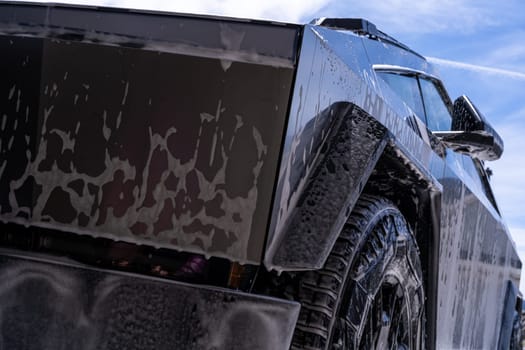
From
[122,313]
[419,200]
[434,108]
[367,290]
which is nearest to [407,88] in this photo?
[434,108]

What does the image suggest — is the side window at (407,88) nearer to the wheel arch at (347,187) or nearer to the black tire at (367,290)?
the wheel arch at (347,187)

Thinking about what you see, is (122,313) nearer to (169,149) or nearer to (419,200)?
(169,149)

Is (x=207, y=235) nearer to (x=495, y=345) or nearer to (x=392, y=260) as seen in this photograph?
(x=392, y=260)

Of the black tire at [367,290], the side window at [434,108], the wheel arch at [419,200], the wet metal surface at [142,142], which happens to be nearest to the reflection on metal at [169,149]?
the wet metal surface at [142,142]

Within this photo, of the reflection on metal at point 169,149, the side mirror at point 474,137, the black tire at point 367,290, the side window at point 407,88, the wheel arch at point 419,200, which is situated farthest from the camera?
the side mirror at point 474,137

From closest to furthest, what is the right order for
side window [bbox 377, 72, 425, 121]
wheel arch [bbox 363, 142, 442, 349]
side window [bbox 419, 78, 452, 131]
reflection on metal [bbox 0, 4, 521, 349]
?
reflection on metal [bbox 0, 4, 521, 349]
wheel arch [bbox 363, 142, 442, 349]
side window [bbox 377, 72, 425, 121]
side window [bbox 419, 78, 452, 131]

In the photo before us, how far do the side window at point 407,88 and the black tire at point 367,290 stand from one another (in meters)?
0.61

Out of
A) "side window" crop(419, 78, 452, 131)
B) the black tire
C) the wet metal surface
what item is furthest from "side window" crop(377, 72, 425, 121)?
the wet metal surface

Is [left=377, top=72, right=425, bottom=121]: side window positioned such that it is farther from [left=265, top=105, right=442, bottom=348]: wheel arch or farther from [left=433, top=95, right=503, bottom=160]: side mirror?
[left=265, top=105, right=442, bottom=348]: wheel arch

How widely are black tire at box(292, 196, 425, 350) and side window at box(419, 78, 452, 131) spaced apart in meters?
1.06

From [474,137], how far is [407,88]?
399mm

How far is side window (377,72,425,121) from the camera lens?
2.94 m

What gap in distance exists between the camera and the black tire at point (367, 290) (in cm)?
192

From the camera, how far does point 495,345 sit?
493 centimetres
